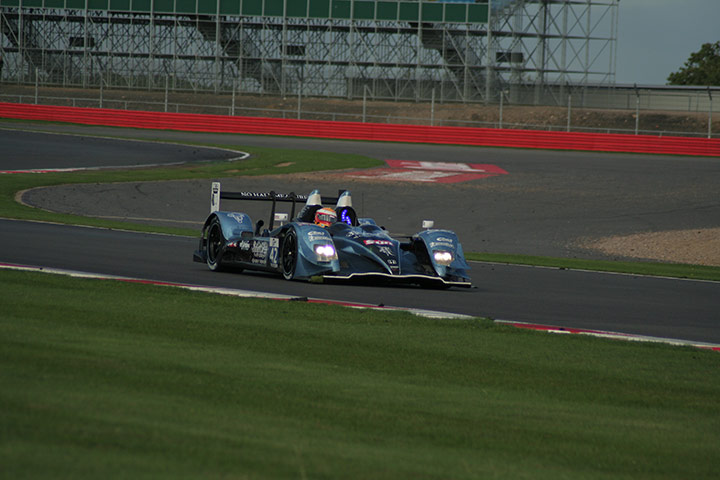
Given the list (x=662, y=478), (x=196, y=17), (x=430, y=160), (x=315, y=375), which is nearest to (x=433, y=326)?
(x=315, y=375)

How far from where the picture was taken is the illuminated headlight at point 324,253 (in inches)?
495

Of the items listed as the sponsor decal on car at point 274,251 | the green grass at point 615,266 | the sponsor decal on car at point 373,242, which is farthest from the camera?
the green grass at point 615,266

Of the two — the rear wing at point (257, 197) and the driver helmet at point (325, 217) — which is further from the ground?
the rear wing at point (257, 197)

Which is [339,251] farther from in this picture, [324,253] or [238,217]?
[238,217]

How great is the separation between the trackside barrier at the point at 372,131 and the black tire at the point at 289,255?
115ft

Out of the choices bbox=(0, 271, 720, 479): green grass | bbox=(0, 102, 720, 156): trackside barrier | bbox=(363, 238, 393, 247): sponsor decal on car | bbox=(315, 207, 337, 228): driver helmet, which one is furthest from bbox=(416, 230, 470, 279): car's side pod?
bbox=(0, 102, 720, 156): trackside barrier

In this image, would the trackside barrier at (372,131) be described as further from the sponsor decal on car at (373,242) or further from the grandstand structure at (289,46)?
the sponsor decal on car at (373,242)

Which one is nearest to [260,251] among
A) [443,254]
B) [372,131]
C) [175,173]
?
[443,254]

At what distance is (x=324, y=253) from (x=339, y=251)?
465mm

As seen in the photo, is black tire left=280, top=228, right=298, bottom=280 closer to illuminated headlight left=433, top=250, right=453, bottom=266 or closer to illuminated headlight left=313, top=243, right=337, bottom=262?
illuminated headlight left=313, top=243, right=337, bottom=262

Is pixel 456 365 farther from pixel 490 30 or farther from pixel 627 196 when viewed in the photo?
pixel 490 30

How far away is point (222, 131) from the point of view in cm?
5081

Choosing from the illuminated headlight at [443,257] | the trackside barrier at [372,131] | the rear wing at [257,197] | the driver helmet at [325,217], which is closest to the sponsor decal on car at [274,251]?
the rear wing at [257,197]

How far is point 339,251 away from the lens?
13008mm
